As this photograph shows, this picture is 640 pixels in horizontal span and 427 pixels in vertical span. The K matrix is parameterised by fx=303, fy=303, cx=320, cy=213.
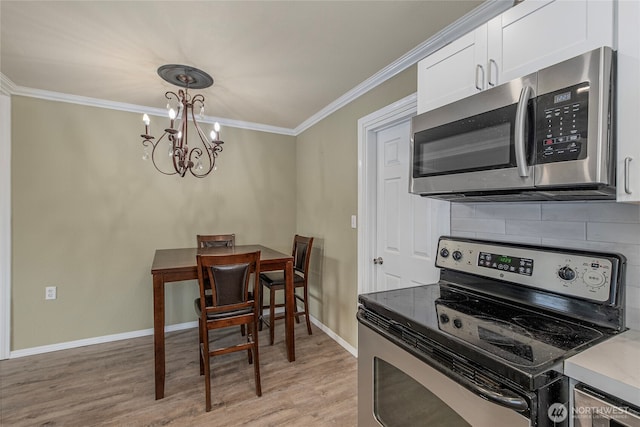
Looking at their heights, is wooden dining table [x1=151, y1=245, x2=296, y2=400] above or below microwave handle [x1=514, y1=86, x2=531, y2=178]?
below

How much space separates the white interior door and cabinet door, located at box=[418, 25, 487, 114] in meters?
0.63

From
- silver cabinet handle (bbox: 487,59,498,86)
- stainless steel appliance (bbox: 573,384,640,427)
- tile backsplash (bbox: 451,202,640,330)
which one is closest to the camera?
stainless steel appliance (bbox: 573,384,640,427)

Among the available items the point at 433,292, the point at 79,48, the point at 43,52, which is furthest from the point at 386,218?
the point at 43,52

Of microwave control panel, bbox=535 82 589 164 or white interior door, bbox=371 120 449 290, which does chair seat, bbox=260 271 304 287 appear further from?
microwave control panel, bbox=535 82 589 164

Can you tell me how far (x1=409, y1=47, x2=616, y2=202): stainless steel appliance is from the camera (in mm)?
854

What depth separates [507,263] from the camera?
131 centimetres

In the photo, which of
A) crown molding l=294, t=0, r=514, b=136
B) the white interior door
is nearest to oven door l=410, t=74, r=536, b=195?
the white interior door

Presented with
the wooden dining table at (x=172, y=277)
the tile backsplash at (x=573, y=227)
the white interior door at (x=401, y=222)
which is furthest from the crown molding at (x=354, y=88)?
the wooden dining table at (x=172, y=277)

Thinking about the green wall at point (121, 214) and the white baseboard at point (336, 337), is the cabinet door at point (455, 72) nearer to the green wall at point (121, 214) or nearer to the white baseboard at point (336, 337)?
the green wall at point (121, 214)

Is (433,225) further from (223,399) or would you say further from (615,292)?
(223,399)

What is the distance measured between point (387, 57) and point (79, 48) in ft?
6.73

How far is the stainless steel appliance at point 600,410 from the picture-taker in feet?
2.23

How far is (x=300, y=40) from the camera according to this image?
74.2 inches

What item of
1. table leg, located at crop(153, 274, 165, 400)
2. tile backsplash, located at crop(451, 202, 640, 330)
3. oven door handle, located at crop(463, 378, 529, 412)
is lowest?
table leg, located at crop(153, 274, 165, 400)
